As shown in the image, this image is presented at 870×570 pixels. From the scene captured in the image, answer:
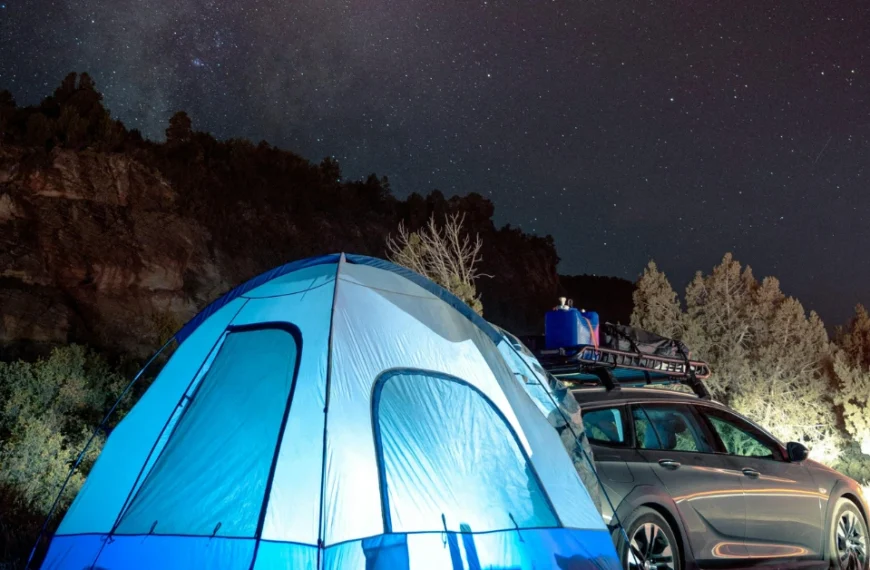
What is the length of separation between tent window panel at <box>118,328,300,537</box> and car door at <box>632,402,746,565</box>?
117 inches

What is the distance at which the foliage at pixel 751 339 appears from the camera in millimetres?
20562

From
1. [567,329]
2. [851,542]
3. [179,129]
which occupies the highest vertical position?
[179,129]

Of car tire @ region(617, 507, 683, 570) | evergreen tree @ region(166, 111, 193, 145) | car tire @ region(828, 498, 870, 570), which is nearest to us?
car tire @ region(617, 507, 683, 570)

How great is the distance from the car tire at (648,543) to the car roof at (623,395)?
0.90 m

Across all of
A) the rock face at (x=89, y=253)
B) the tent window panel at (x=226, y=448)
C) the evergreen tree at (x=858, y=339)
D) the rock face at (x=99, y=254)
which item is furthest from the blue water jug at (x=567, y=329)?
the rock face at (x=89, y=253)

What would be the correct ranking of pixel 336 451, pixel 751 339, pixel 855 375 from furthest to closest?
pixel 751 339
pixel 855 375
pixel 336 451

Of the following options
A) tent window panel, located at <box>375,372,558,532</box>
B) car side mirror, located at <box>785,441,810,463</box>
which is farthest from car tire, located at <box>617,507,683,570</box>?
car side mirror, located at <box>785,441,810,463</box>

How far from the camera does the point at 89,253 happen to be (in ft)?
100

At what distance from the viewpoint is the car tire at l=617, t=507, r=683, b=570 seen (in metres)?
5.47

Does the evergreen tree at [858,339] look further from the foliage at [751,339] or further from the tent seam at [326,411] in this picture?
the tent seam at [326,411]

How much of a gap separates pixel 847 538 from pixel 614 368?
9.34 feet

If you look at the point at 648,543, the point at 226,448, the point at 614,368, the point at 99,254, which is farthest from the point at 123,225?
the point at 648,543

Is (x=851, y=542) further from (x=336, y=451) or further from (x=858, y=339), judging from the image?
(x=858, y=339)

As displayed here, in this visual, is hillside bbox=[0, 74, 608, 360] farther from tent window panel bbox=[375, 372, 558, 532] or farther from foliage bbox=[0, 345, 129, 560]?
tent window panel bbox=[375, 372, 558, 532]
